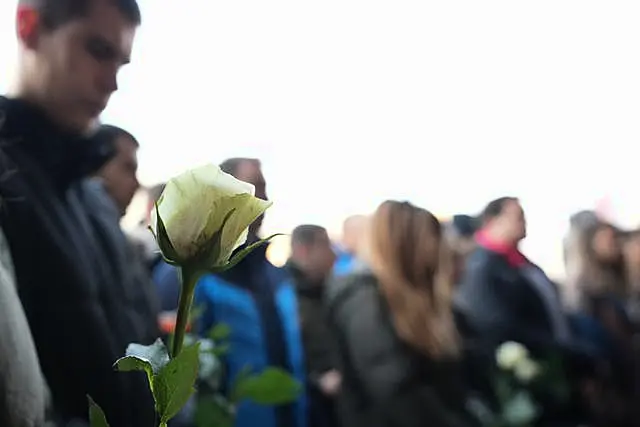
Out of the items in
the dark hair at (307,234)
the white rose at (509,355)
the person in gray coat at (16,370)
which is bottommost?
the white rose at (509,355)

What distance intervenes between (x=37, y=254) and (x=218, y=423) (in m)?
0.21

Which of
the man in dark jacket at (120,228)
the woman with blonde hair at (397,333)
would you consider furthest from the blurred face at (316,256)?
the man in dark jacket at (120,228)

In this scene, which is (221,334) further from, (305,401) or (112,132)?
(305,401)

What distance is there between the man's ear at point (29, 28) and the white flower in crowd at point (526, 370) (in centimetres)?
105

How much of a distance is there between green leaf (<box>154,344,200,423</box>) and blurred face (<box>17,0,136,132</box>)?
0.21 meters

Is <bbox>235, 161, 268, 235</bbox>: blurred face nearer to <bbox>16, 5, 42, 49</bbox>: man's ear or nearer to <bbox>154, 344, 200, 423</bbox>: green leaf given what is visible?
<bbox>16, 5, 42, 49</bbox>: man's ear

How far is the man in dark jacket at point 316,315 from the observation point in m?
1.11

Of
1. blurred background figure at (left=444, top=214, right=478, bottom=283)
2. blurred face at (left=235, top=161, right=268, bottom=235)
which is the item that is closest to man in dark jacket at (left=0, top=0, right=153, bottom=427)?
blurred face at (left=235, top=161, right=268, bottom=235)

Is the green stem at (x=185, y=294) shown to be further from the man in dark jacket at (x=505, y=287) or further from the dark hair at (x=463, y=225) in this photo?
the dark hair at (x=463, y=225)

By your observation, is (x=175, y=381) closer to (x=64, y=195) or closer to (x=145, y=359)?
(x=145, y=359)

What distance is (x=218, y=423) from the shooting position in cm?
59

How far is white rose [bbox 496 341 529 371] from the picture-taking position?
1353 mm

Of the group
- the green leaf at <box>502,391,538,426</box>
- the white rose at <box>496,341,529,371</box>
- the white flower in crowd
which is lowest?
the green leaf at <box>502,391,538,426</box>

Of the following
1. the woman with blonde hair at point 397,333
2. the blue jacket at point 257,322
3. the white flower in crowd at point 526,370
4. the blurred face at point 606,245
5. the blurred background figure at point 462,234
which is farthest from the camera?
the blurred face at point 606,245
